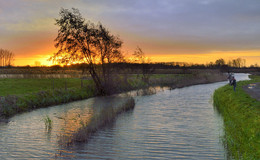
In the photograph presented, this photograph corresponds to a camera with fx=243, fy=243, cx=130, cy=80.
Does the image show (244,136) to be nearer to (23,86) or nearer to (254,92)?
(254,92)

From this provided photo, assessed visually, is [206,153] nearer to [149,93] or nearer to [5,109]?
[5,109]

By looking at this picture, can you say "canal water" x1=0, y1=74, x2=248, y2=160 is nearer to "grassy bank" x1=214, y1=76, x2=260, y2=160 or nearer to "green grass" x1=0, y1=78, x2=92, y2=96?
"grassy bank" x1=214, y1=76, x2=260, y2=160

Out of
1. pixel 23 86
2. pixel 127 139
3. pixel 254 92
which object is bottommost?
pixel 127 139

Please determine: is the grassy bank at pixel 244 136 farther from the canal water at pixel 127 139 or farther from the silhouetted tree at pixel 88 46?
the silhouetted tree at pixel 88 46

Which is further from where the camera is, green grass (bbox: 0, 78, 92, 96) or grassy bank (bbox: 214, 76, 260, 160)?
green grass (bbox: 0, 78, 92, 96)


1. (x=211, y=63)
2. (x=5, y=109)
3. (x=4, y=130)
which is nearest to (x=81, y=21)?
(x=5, y=109)

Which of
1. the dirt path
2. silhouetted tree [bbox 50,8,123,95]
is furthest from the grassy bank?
silhouetted tree [bbox 50,8,123,95]

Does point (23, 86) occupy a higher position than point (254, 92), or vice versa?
point (23, 86)

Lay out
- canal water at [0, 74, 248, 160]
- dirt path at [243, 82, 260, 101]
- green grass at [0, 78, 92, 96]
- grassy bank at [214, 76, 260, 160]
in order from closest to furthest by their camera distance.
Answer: grassy bank at [214, 76, 260, 160] → canal water at [0, 74, 248, 160] → dirt path at [243, 82, 260, 101] → green grass at [0, 78, 92, 96]

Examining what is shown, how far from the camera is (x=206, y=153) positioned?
35.7ft

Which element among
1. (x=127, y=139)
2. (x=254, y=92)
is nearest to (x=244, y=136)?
(x=127, y=139)

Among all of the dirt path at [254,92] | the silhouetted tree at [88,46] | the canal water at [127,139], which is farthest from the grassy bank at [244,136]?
the silhouetted tree at [88,46]

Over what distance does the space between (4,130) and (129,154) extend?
9.57 metres

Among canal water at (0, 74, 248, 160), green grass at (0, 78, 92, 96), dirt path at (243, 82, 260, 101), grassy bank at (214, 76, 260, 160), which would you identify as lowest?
canal water at (0, 74, 248, 160)
